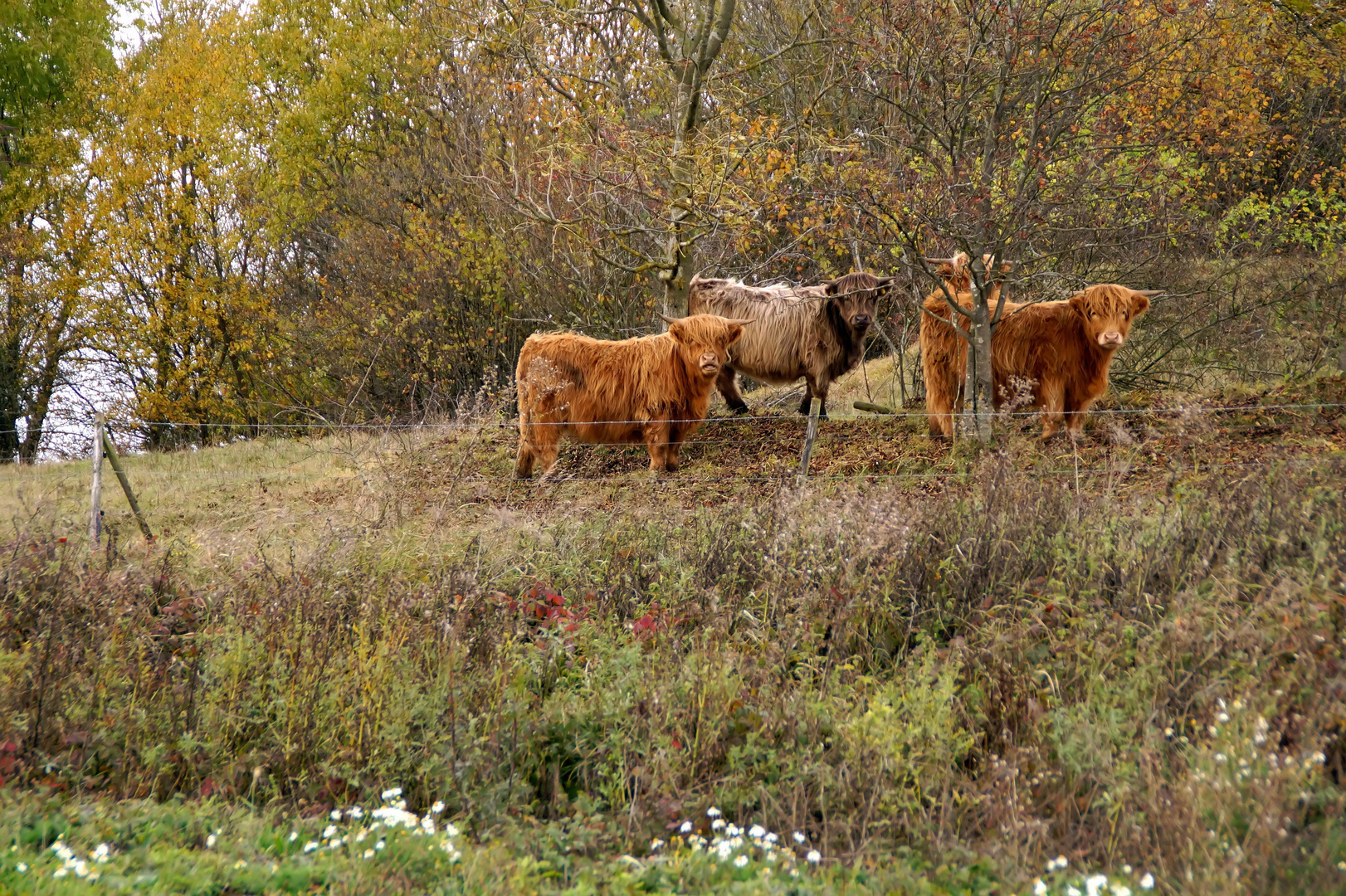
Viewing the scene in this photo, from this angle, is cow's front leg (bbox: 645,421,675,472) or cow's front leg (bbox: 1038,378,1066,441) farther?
cow's front leg (bbox: 645,421,675,472)

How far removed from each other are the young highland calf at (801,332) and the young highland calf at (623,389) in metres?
1.37

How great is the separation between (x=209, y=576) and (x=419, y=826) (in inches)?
136

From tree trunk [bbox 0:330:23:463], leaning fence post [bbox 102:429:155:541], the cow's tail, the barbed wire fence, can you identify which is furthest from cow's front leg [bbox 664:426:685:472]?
tree trunk [bbox 0:330:23:463]

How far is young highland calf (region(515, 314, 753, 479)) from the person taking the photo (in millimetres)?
9484

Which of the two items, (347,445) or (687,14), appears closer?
(347,445)

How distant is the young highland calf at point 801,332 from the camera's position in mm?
10727

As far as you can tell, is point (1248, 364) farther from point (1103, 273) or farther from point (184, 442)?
point (184, 442)

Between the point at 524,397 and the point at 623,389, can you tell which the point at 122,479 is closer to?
the point at 524,397

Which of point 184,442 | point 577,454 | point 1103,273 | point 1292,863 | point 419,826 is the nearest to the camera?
point 1292,863

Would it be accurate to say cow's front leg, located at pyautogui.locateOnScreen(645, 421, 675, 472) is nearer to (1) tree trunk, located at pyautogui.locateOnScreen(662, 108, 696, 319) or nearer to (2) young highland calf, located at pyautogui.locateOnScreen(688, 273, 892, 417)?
(2) young highland calf, located at pyautogui.locateOnScreen(688, 273, 892, 417)

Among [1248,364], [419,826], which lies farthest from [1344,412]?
[419,826]

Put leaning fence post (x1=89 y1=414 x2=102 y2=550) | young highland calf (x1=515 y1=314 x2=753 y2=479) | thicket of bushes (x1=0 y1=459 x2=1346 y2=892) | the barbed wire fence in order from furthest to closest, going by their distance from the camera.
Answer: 1. young highland calf (x1=515 y1=314 x2=753 y2=479)
2. leaning fence post (x1=89 y1=414 x2=102 y2=550)
3. the barbed wire fence
4. thicket of bushes (x1=0 y1=459 x2=1346 y2=892)

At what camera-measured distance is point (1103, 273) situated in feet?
38.1

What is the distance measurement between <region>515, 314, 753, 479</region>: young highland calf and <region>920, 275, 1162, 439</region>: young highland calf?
2.09m
